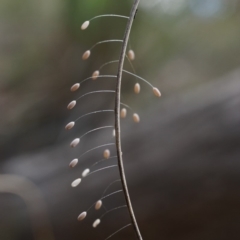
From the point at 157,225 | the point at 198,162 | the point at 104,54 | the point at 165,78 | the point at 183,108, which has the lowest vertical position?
the point at 157,225

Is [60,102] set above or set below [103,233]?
above

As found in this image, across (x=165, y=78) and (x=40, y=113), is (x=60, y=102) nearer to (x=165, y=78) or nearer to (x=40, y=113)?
(x=40, y=113)

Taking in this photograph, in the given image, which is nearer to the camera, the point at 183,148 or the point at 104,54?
the point at 183,148

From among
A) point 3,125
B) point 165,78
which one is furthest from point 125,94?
point 3,125

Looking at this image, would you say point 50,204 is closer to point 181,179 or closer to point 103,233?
point 103,233

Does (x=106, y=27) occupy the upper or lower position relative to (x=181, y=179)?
upper

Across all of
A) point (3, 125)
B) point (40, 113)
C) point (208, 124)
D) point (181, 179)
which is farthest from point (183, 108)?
point (3, 125)
